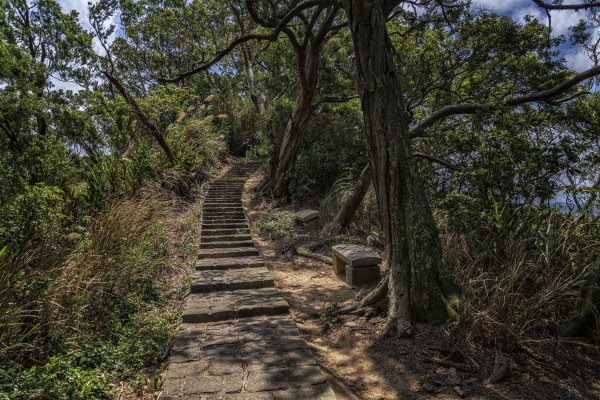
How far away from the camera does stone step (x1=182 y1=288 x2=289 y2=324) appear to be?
4186mm

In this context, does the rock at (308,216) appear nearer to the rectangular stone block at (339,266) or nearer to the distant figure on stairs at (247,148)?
the rectangular stone block at (339,266)

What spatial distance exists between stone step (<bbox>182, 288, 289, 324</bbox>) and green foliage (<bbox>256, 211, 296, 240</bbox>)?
3.56 metres

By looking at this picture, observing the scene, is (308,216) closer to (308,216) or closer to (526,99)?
(308,216)

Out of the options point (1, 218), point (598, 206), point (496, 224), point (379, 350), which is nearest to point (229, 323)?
point (379, 350)

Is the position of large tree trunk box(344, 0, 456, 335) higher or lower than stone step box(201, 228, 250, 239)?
higher

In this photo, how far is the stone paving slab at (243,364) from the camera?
2.78 metres

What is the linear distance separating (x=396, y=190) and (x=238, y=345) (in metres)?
2.25

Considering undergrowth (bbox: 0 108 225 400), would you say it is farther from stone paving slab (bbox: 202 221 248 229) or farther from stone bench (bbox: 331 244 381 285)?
stone bench (bbox: 331 244 381 285)

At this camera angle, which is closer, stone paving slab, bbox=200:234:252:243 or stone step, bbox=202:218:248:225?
stone paving slab, bbox=200:234:252:243

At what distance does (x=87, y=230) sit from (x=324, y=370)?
12.6ft

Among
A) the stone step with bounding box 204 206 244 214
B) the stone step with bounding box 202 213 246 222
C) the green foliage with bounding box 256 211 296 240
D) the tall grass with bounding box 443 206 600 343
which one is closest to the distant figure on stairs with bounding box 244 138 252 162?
the stone step with bounding box 204 206 244 214

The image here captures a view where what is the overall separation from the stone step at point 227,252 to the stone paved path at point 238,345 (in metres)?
0.16

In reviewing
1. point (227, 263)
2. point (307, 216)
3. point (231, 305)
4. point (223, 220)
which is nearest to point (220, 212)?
point (223, 220)

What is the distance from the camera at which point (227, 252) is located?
6.81m
